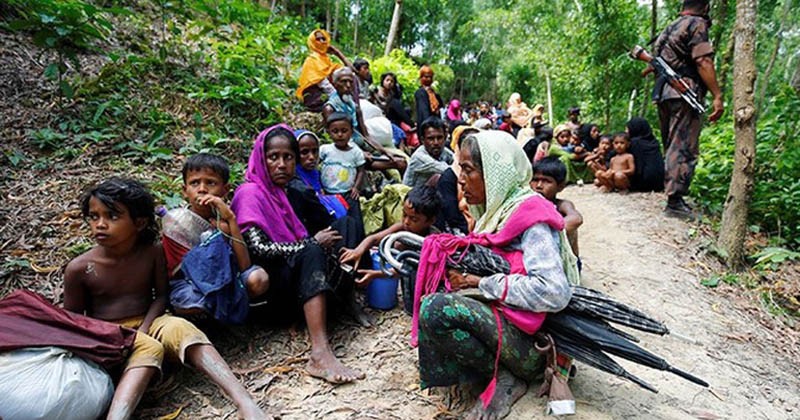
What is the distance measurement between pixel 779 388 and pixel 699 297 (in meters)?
1.06

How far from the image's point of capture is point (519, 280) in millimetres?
1805

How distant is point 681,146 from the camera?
4.65m

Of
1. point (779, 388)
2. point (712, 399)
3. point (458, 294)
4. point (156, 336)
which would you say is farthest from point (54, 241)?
point (779, 388)

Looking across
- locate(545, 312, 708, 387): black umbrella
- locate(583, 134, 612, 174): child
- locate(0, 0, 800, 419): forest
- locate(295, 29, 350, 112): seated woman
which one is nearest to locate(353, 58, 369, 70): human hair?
locate(0, 0, 800, 419): forest

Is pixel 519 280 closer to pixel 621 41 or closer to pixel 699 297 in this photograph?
pixel 699 297

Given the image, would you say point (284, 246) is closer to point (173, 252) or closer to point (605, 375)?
point (173, 252)

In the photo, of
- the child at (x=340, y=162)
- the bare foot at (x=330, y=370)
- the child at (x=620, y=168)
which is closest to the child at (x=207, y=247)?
the bare foot at (x=330, y=370)

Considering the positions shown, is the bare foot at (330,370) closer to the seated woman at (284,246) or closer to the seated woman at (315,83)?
the seated woman at (284,246)

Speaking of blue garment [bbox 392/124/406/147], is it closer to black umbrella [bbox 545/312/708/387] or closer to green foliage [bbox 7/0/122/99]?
green foliage [bbox 7/0/122/99]

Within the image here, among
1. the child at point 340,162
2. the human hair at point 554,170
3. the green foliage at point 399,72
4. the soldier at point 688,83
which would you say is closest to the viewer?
the human hair at point 554,170

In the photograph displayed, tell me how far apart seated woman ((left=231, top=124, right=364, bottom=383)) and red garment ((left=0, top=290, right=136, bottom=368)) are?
872mm

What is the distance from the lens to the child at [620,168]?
6.07m

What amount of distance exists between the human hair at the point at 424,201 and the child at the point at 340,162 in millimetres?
1079

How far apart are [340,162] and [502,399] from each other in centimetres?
281
